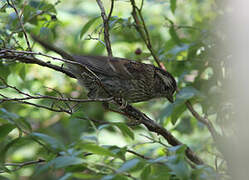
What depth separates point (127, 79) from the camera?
4160mm

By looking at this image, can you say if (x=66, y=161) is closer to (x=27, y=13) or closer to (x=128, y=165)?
(x=128, y=165)

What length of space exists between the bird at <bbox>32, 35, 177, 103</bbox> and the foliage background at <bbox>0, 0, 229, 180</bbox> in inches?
5.2

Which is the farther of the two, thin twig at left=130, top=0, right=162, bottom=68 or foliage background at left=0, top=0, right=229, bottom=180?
thin twig at left=130, top=0, right=162, bottom=68

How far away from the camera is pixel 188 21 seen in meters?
6.13

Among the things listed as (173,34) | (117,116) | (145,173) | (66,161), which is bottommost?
(117,116)

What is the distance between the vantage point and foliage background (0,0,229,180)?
6.55 ft

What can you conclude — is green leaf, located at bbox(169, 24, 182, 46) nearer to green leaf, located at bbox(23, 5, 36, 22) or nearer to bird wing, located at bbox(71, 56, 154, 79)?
bird wing, located at bbox(71, 56, 154, 79)

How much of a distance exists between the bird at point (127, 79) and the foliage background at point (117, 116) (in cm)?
13

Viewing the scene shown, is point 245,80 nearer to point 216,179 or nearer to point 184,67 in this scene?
point 216,179

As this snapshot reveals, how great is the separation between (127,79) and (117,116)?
7.01ft

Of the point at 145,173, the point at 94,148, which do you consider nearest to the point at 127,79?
the point at 145,173

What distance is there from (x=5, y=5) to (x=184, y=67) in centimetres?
187

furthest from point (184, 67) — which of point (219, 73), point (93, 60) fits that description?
point (93, 60)

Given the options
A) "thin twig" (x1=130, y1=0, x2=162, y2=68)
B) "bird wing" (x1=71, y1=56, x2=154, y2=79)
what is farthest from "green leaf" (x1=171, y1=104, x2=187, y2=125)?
"bird wing" (x1=71, y1=56, x2=154, y2=79)
